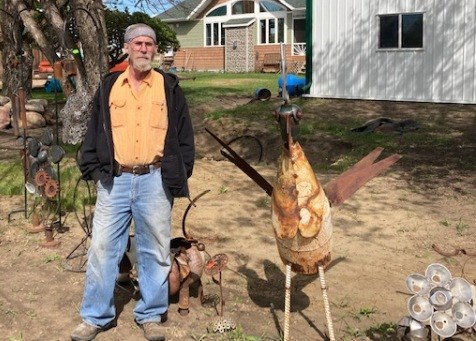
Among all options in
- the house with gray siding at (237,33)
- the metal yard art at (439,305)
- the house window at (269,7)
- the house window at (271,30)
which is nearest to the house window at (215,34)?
the house with gray siding at (237,33)

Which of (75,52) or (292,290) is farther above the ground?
(75,52)

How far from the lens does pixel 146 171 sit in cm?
389

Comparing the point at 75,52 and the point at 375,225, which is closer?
the point at 375,225

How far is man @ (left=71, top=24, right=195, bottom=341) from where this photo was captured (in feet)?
12.7

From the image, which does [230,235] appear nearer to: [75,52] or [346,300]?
[346,300]

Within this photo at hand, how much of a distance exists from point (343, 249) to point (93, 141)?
2802mm

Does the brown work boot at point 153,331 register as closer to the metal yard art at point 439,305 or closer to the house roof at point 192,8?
the metal yard art at point 439,305

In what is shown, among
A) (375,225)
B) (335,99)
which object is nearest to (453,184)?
(375,225)

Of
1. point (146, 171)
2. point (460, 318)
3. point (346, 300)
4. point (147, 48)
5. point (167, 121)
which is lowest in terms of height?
point (346, 300)

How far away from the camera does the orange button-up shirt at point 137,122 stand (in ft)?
12.6

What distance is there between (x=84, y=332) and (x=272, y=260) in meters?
2.06

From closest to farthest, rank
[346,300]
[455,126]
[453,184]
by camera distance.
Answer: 1. [346,300]
2. [453,184]
3. [455,126]

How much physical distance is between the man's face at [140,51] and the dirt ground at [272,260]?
1.76 metres

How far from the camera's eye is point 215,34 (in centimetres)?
3744
